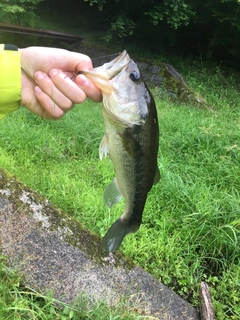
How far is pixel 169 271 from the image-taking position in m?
3.05

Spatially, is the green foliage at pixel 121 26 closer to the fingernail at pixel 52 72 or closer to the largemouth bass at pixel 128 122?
the fingernail at pixel 52 72

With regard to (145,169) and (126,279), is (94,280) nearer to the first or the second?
(126,279)

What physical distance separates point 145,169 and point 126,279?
1.45 meters

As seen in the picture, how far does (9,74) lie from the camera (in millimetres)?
1698

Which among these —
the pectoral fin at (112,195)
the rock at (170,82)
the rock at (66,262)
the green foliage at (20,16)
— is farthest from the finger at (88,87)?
the green foliage at (20,16)

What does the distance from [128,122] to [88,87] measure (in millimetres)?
267

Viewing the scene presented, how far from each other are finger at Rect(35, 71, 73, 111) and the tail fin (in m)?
0.70

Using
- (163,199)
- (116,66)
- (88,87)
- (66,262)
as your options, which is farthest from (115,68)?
(163,199)

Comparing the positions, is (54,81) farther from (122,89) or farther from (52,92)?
(122,89)

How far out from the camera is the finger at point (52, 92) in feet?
5.61

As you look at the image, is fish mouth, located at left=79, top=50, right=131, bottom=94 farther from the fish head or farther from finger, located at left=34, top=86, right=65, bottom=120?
finger, located at left=34, top=86, right=65, bottom=120

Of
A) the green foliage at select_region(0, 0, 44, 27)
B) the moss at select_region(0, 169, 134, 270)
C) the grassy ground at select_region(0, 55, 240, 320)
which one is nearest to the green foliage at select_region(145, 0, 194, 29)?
the green foliage at select_region(0, 0, 44, 27)

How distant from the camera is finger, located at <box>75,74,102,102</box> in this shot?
5.22 ft

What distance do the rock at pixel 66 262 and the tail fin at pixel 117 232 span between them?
792 mm
